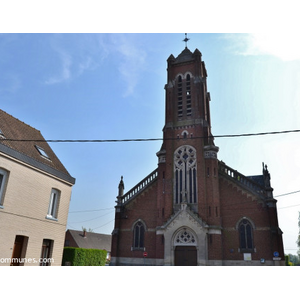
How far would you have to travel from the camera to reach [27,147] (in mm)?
14344

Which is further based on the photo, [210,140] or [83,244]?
[83,244]

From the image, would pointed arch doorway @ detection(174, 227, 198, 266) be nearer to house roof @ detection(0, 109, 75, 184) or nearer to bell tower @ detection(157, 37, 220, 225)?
bell tower @ detection(157, 37, 220, 225)

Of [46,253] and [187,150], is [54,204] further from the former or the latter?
[187,150]

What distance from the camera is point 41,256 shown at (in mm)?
13805

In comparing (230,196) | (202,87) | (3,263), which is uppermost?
(202,87)

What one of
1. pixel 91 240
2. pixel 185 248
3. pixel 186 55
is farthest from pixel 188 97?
pixel 91 240

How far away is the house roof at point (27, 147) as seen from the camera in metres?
12.7

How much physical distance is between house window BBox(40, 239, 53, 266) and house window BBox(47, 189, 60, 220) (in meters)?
1.30

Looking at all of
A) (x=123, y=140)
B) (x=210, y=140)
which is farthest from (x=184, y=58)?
(x=123, y=140)

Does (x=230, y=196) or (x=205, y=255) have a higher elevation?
(x=230, y=196)

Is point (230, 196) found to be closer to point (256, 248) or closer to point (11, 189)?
point (256, 248)

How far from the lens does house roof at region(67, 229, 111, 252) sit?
178ft

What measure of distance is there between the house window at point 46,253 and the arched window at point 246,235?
1753 centimetres

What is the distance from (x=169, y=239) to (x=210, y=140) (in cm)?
1117
